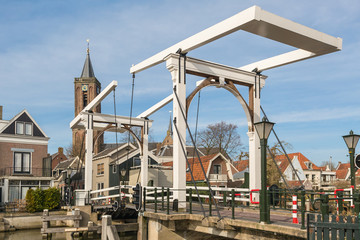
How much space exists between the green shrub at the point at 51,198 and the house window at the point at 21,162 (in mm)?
7022

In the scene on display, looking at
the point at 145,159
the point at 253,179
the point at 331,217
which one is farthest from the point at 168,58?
the point at 145,159

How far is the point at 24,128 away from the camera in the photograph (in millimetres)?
32000

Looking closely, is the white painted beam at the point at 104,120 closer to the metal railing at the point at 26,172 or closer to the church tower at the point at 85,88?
the metal railing at the point at 26,172

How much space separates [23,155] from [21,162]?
0.56 metres

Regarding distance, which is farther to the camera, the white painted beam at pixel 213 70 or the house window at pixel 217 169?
the house window at pixel 217 169

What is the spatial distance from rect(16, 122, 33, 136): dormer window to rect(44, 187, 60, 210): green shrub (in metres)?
8.16

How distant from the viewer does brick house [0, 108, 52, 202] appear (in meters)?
29.8

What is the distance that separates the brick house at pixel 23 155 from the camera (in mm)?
29750

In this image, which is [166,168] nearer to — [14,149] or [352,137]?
[14,149]

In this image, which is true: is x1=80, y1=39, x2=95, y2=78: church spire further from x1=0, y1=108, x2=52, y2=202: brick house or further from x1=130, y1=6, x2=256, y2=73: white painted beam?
x1=130, y1=6, x2=256, y2=73: white painted beam

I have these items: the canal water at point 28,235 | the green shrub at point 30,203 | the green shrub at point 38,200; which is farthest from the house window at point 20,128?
the canal water at point 28,235

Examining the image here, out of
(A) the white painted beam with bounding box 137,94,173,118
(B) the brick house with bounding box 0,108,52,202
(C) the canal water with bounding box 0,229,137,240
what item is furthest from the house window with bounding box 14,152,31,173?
(A) the white painted beam with bounding box 137,94,173,118

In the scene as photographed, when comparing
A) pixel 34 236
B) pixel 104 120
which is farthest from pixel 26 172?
pixel 104 120

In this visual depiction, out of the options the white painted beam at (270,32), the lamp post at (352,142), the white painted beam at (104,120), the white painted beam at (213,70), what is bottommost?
the lamp post at (352,142)
